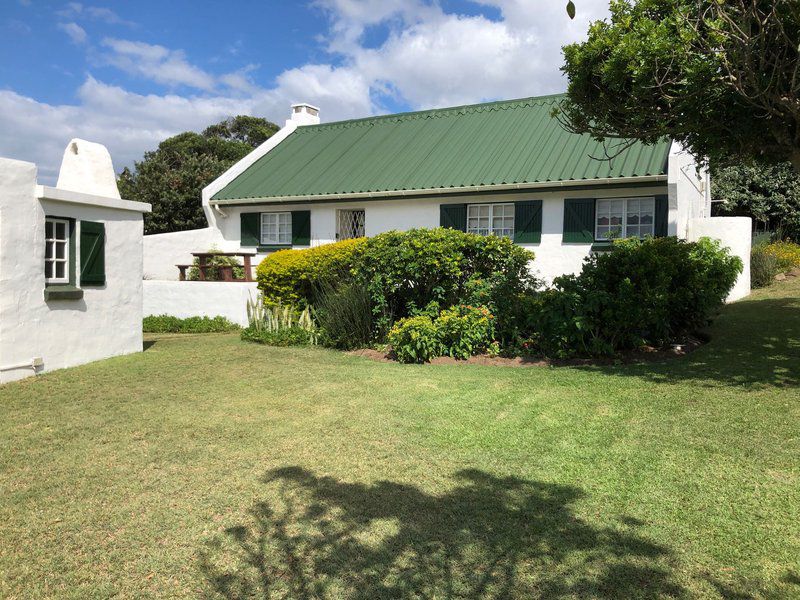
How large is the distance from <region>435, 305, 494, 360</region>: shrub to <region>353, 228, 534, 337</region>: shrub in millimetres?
280

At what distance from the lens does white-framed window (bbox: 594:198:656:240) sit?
13102 mm

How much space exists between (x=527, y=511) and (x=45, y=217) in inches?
309

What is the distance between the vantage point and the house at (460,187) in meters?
13.3

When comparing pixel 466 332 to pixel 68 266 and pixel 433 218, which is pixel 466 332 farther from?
pixel 433 218

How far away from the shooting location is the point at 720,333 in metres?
9.73

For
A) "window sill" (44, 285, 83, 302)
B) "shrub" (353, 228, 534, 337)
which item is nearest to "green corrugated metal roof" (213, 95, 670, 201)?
"shrub" (353, 228, 534, 337)

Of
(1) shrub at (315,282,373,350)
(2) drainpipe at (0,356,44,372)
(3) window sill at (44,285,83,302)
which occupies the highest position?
(3) window sill at (44,285,83,302)

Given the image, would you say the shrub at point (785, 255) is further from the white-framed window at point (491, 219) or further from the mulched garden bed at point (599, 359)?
the mulched garden bed at point (599, 359)

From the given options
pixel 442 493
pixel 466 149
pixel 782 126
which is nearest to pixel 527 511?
pixel 442 493

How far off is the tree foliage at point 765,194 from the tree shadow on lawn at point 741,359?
12724 millimetres

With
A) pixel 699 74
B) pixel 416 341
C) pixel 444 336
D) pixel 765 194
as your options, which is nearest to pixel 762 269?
pixel 765 194

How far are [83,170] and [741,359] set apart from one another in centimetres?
1026

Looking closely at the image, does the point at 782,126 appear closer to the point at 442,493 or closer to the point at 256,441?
the point at 442,493

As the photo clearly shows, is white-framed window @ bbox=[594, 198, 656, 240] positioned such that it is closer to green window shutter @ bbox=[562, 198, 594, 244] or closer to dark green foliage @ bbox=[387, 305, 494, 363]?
green window shutter @ bbox=[562, 198, 594, 244]
